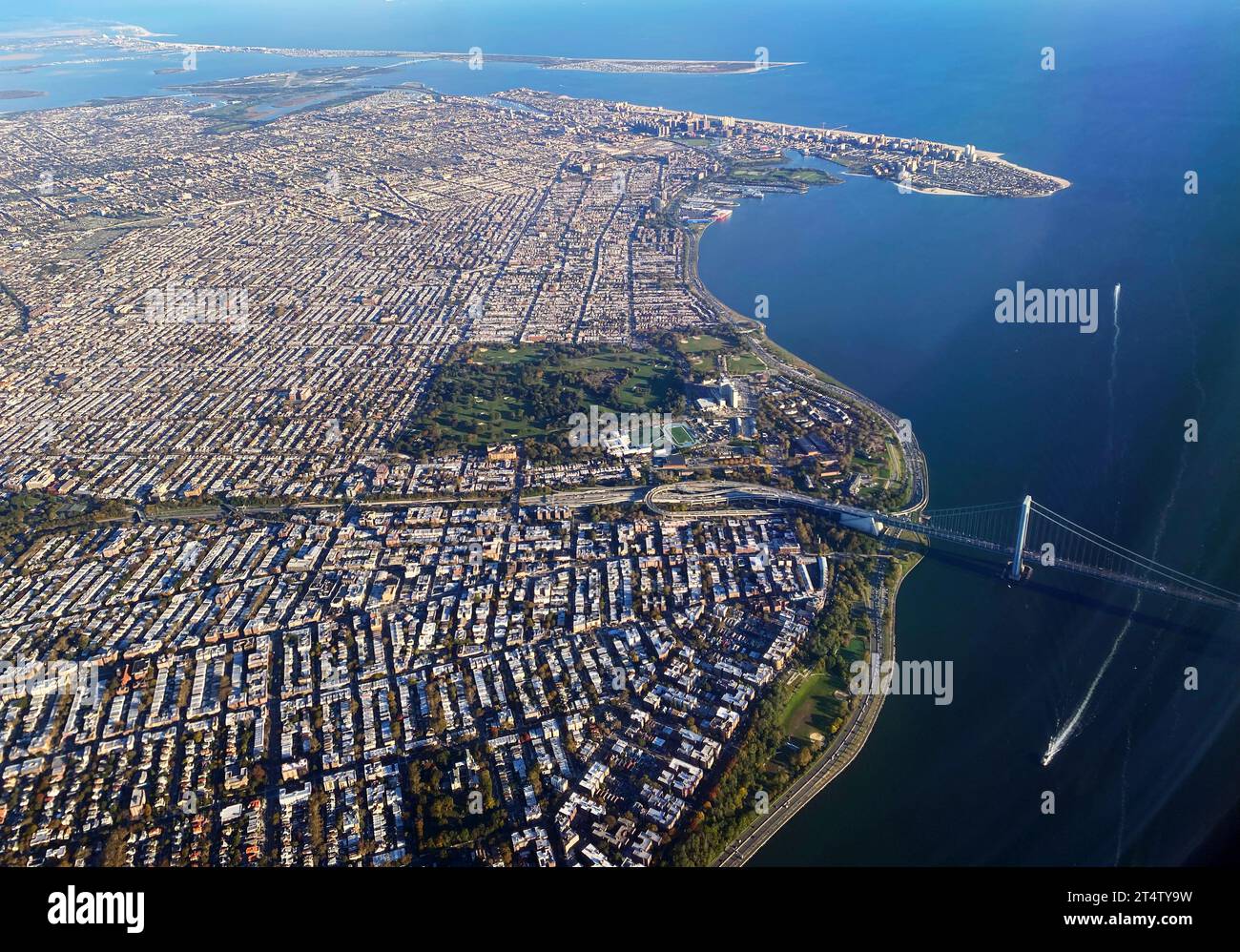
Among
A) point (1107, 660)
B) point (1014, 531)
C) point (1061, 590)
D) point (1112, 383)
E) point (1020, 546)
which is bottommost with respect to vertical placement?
point (1107, 660)

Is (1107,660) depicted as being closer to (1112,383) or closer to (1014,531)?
(1014,531)

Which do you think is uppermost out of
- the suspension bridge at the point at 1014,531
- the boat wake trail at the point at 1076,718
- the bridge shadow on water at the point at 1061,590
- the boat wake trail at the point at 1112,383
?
the boat wake trail at the point at 1112,383

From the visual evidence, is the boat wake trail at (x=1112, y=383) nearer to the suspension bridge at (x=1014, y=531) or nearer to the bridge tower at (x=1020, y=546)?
the suspension bridge at (x=1014, y=531)

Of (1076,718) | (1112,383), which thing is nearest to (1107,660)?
(1076,718)

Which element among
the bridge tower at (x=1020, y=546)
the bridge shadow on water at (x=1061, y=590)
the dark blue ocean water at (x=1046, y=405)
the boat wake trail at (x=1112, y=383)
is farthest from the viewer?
the boat wake trail at (x=1112, y=383)

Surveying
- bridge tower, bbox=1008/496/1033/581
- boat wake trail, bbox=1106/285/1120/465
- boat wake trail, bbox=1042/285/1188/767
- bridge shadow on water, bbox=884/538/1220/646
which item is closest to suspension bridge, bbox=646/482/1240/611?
bridge tower, bbox=1008/496/1033/581

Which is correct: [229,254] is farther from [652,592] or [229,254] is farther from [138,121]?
[138,121]

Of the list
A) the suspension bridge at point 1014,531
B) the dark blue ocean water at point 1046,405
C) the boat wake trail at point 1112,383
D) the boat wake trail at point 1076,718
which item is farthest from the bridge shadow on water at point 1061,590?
the boat wake trail at point 1112,383

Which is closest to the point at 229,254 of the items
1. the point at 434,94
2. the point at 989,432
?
the point at 989,432
